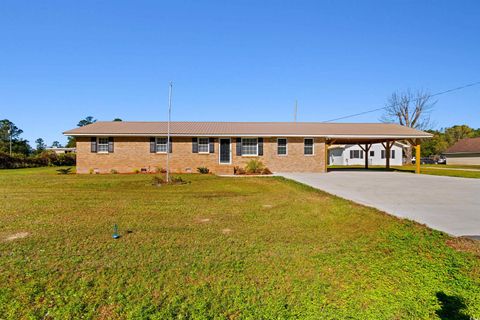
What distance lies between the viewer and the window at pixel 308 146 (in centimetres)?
2112

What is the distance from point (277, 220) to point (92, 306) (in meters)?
4.09

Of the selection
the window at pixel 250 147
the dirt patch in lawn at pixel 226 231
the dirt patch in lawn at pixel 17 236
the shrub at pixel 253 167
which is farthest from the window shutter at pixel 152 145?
the dirt patch in lawn at pixel 226 231

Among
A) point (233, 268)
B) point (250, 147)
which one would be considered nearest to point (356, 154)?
point (250, 147)

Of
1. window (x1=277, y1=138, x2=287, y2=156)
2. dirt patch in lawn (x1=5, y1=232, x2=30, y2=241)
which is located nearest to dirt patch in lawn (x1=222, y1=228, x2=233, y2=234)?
dirt patch in lawn (x1=5, y1=232, x2=30, y2=241)

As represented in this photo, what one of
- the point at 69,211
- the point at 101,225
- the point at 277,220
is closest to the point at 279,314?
the point at 277,220

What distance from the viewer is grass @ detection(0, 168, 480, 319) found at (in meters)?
2.89

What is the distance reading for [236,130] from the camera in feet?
69.9

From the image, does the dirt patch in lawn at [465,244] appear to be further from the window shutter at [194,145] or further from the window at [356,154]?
the window at [356,154]

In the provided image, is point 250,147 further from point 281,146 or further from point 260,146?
point 281,146

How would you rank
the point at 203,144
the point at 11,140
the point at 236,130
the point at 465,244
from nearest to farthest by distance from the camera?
the point at 465,244
the point at 203,144
the point at 236,130
the point at 11,140

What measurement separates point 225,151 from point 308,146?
6.22 meters

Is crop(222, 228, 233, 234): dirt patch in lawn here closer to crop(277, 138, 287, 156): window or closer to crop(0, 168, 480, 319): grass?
crop(0, 168, 480, 319): grass

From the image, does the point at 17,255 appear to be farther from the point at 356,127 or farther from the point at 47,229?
the point at 356,127

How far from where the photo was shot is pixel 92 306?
2887 millimetres
